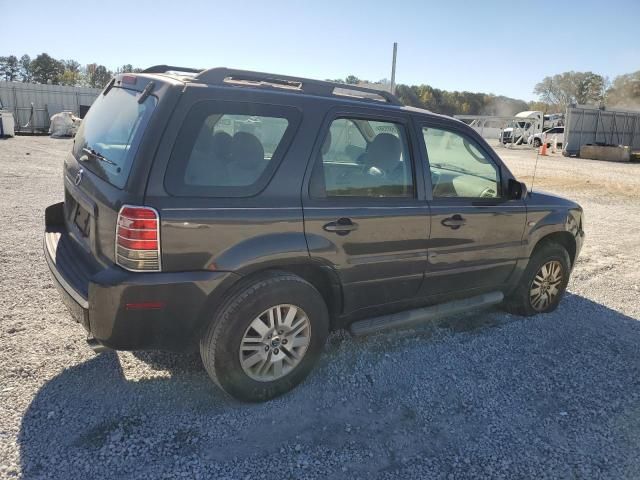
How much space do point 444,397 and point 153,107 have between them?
253cm

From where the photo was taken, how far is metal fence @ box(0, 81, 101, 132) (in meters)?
28.9

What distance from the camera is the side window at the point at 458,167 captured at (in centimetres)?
361

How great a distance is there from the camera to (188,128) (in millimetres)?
2596

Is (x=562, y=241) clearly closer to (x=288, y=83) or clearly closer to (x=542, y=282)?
(x=542, y=282)

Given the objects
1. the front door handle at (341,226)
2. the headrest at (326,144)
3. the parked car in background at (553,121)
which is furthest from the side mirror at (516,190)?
the parked car in background at (553,121)

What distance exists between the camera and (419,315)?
11.9 ft

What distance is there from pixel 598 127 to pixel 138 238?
33.3 metres

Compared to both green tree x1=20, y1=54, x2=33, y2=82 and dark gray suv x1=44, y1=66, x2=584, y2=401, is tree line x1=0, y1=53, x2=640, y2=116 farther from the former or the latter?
dark gray suv x1=44, y1=66, x2=584, y2=401

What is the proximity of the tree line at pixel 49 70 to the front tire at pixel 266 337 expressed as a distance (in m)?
68.9

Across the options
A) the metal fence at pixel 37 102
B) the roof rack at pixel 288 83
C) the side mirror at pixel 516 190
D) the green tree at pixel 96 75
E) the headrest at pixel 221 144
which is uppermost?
the green tree at pixel 96 75

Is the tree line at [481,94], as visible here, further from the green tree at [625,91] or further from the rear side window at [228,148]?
the rear side window at [228,148]

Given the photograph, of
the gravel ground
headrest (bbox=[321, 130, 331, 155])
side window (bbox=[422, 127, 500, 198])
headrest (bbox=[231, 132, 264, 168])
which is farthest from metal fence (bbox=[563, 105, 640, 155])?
headrest (bbox=[231, 132, 264, 168])

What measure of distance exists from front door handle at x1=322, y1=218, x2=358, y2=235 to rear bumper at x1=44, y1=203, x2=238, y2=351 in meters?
0.68

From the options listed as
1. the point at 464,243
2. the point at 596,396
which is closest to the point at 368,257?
the point at 464,243
